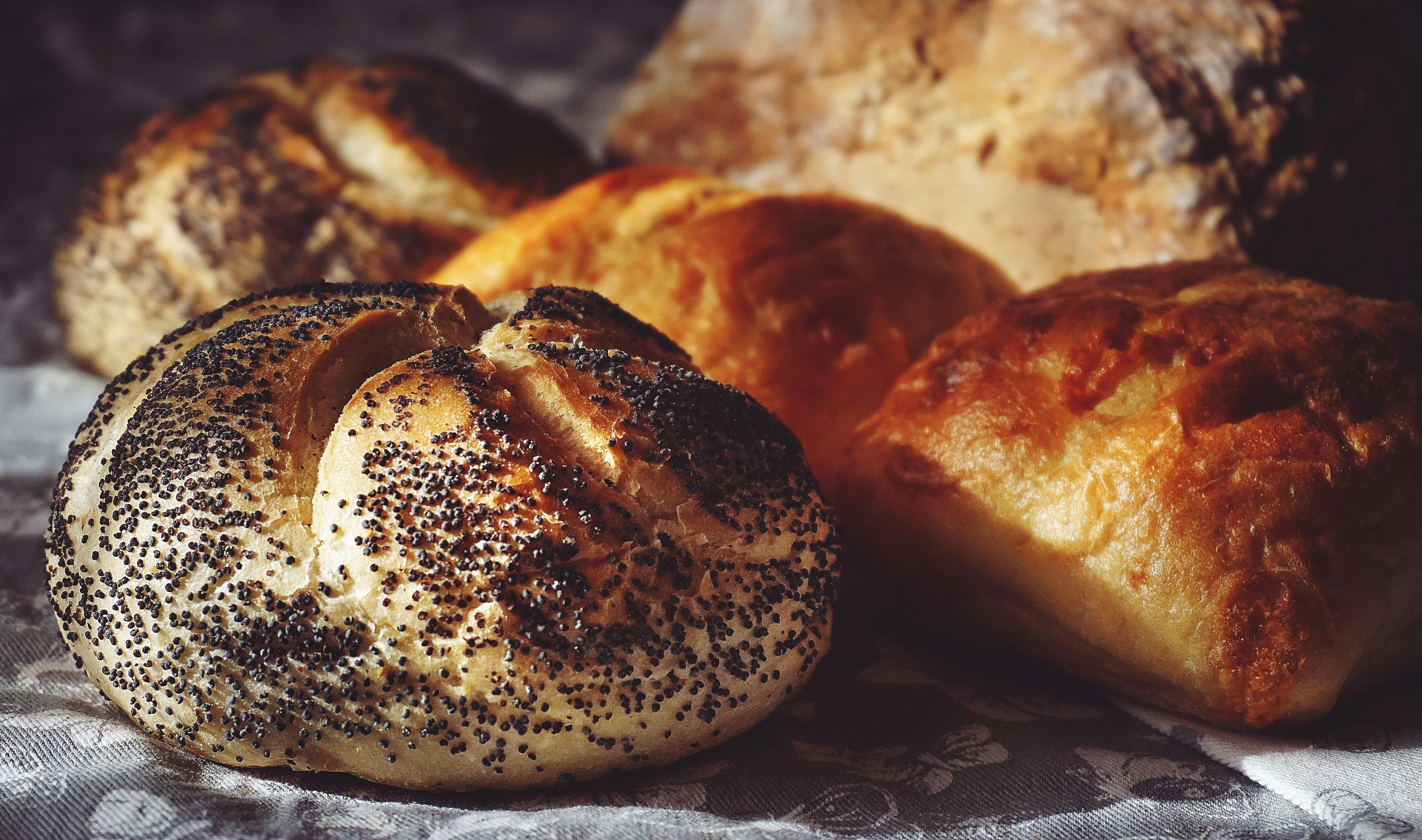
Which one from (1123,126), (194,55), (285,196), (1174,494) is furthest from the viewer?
(194,55)

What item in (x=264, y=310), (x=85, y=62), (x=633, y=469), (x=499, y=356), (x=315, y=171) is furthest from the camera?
(x=85, y=62)

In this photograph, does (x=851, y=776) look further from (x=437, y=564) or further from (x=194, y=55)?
(x=194, y=55)

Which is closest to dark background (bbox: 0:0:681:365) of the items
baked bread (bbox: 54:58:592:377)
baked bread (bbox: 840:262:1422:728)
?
baked bread (bbox: 54:58:592:377)

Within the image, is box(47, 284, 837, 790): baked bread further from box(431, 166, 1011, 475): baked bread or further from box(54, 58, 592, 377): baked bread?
box(54, 58, 592, 377): baked bread

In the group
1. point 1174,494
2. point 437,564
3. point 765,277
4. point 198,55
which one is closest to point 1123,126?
point 765,277

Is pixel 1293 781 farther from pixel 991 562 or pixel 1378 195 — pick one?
pixel 1378 195

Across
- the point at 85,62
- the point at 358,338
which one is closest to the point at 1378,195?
the point at 358,338

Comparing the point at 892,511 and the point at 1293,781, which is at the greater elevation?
the point at 892,511
